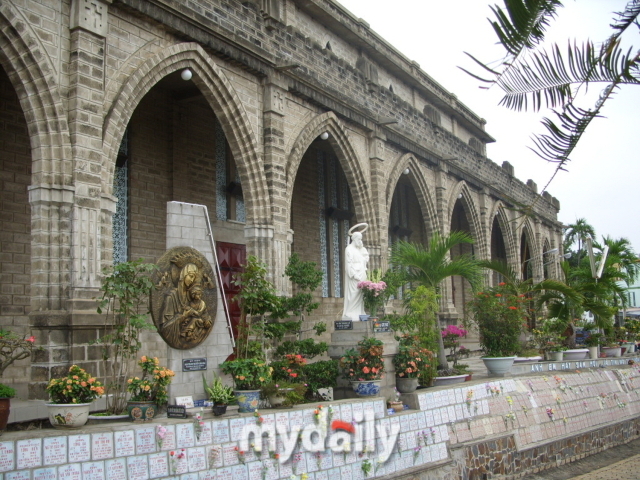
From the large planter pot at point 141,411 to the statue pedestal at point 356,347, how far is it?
3.31m

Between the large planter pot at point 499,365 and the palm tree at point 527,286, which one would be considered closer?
the large planter pot at point 499,365

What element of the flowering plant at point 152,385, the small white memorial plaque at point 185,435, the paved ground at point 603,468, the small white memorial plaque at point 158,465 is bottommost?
the paved ground at point 603,468

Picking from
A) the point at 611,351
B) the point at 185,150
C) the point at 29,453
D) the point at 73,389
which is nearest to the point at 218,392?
the point at 73,389

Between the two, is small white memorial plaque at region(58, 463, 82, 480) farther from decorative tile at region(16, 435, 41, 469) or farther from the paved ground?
the paved ground

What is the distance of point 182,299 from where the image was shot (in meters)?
7.45

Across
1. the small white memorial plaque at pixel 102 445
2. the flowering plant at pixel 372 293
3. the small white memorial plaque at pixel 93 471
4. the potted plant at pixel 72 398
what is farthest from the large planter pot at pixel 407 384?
the small white memorial plaque at pixel 93 471

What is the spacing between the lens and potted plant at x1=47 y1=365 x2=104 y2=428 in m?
5.84

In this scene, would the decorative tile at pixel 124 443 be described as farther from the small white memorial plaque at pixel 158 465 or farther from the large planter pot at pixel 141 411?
the large planter pot at pixel 141 411

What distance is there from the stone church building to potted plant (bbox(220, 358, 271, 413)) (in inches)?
13.6

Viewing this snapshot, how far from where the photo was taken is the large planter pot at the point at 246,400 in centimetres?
722

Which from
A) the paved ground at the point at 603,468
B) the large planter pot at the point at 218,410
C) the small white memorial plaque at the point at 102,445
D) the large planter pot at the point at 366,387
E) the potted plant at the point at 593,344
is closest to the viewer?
the small white memorial plaque at the point at 102,445

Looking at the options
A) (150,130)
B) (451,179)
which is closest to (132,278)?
(150,130)

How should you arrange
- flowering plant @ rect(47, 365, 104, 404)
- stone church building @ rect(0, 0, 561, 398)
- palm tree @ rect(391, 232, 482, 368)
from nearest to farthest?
flowering plant @ rect(47, 365, 104, 404), stone church building @ rect(0, 0, 561, 398), palm tree @ rect(391, 232, 482, 368)

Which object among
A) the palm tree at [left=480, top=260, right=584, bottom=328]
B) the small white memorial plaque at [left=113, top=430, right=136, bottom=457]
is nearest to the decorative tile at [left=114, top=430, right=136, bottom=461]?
the small white memorial plaque at [left=113, top=430, right=136, bottom=457]
